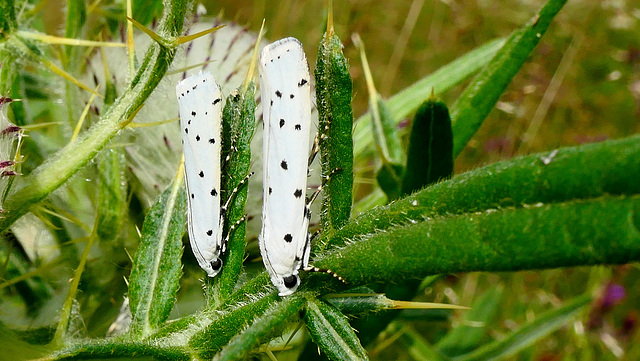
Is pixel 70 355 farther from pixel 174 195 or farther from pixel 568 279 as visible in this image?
pixel 568 279

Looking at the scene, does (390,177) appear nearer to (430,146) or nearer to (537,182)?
(430,146)

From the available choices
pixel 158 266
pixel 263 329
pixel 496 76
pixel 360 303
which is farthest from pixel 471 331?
pixel 263 329

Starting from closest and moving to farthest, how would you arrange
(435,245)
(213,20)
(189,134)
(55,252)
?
(435,245) < (189,134) < (55,252) < (213,20)

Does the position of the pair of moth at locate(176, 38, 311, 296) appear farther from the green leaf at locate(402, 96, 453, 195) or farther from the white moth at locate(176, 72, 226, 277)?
the green leaf at locate(402, 96, 453, 195)

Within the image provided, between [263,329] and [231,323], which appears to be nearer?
[263,329]

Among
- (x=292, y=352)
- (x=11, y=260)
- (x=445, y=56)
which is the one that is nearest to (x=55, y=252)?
(x=11, y=260)

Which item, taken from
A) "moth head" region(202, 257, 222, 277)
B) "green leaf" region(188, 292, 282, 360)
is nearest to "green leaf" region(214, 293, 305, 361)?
"green leaf" region(188, 292, 282, 360)
